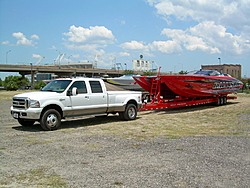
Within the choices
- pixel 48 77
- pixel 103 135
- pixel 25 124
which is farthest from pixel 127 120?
pixel 48 77

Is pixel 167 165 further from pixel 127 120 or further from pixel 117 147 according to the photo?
pixel 127 120

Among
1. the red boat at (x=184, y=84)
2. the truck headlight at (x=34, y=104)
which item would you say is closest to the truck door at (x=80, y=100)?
the truck headlight at (x=34, y=104)

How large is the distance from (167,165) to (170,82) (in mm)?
10435

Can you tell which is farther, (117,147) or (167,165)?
(117,147)

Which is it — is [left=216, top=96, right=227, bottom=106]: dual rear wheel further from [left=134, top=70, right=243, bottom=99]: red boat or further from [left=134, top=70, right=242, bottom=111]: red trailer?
[left=134, top=70, right=243, bottom=99]: red boat

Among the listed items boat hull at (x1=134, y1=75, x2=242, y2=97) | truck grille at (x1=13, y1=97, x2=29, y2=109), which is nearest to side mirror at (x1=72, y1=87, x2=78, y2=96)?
truck grille at (x1=13, y1=97, x2=29, y2=109)

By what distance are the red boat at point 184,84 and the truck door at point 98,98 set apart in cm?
503

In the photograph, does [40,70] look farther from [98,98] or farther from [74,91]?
[74,91]

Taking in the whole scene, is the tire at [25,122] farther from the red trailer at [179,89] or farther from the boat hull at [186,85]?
the boat hull at [186,85]

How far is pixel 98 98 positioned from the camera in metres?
11.2

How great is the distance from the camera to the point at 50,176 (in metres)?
4.96

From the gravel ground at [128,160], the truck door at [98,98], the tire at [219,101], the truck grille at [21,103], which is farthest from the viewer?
the tire at [219,101]

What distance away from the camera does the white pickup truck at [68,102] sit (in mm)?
9430

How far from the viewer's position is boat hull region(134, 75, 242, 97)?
1582 centimetres
